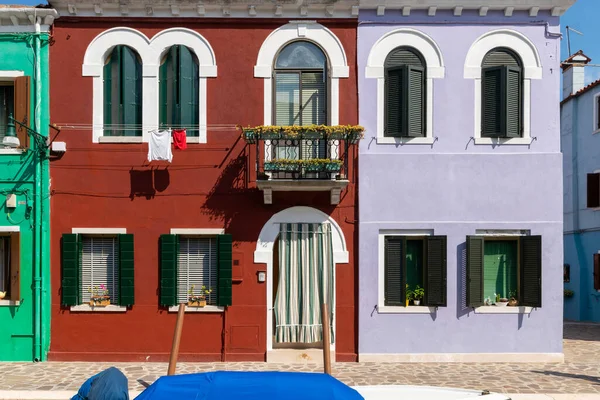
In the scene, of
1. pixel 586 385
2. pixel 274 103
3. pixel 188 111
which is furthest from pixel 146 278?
pixel 586 385

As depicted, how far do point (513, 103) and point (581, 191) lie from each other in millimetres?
10370

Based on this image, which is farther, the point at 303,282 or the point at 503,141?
the point at 503,141

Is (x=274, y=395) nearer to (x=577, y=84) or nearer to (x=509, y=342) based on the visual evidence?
(x=509, y=342)

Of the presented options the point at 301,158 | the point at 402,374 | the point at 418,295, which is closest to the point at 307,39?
the point at 301,158

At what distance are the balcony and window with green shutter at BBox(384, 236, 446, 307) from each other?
72.7 inches

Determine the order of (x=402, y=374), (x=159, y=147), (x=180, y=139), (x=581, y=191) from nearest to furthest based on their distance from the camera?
(x=402, y=374), (x=159, y=147), (x=180, y=139), (x=581, y=191)

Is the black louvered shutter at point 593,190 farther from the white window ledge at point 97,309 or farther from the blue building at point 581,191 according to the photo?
the white window ledge at point 97,309

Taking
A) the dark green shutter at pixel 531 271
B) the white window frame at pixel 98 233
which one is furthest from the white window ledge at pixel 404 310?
the white window frame at pixel 98 233

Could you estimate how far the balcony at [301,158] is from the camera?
425 inches

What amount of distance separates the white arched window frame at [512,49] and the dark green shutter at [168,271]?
7296mm

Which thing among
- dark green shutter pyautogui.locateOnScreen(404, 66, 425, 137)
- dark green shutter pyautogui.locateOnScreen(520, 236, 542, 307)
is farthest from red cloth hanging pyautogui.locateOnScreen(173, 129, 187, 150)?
dark green shutter pyautogui.locateOnScreen(520, 236, 542, 307)

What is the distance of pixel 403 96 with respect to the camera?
11469mm

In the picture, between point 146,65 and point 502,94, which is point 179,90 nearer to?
point 146,65

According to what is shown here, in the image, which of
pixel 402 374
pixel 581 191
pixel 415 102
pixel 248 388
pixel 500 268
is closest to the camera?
pixel 248 388
